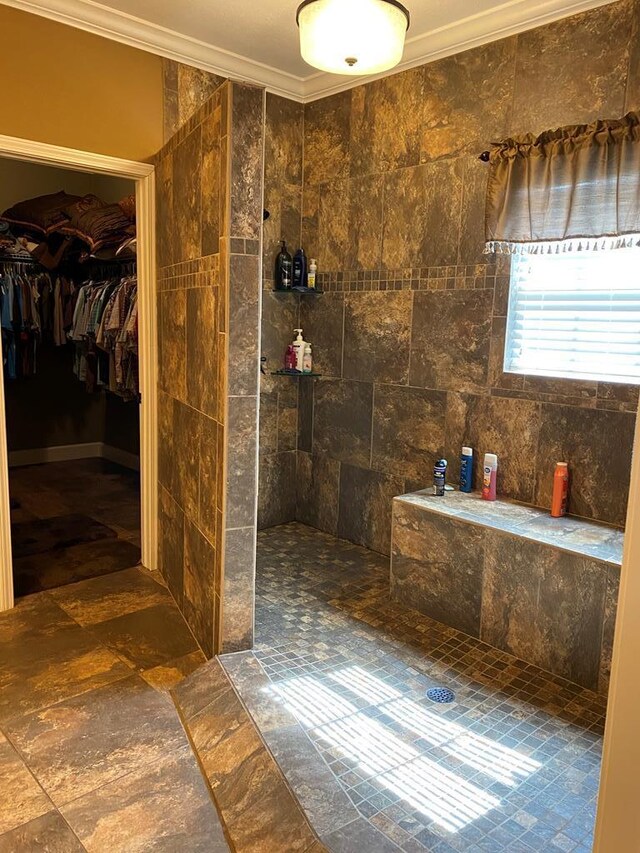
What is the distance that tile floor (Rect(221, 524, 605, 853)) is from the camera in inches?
67.5

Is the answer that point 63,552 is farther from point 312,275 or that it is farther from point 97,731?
point 312,275

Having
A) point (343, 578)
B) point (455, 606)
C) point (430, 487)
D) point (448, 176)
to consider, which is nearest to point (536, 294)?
point (448, 176)

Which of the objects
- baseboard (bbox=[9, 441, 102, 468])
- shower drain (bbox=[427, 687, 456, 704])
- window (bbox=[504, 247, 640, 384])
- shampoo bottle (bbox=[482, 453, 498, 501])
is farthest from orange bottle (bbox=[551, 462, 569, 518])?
baseboard (bbox=[9, 441, 102, 468])

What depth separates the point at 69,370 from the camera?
602cm

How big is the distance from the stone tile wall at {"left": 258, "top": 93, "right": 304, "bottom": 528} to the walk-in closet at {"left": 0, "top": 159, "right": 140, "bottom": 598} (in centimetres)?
91

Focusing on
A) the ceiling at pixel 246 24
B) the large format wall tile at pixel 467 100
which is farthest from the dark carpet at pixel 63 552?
the large format wall tile at pixel 467 100

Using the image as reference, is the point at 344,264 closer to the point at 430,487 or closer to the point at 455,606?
the point at 430,487

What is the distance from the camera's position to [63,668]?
250 cm

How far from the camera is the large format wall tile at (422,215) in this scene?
324cm

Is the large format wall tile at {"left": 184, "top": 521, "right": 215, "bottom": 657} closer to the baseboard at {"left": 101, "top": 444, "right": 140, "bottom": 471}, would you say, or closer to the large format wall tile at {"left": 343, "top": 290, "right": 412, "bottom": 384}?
the large format wall tile at {"left": 343, "top": 290, "right": 412, "bottom": 384}

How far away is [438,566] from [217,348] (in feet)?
4.75

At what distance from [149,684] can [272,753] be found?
0.70 m

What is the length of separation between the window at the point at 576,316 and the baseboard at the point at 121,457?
150 inches

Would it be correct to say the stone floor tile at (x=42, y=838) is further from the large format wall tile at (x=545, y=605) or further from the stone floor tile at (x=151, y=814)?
the large format wall tile at (x=545, y=605)
